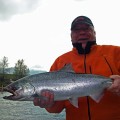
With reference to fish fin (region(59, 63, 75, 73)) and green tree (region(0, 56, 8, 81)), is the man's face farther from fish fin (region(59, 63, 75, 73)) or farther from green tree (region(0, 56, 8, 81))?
green tree (region(0, 56, 8, 81))

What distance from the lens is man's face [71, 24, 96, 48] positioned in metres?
6.61

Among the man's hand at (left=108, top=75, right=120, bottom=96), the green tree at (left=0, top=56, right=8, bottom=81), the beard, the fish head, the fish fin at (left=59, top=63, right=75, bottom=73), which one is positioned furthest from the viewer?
the green tree at (left=0, top=56, right=8, bottom=81)

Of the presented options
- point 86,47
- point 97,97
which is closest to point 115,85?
point 97,97

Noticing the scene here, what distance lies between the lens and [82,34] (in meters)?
6.61

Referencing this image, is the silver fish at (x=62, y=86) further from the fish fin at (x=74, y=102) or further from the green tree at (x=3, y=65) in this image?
the green tree at (x=3, y=65)

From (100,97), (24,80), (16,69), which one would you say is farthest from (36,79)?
(16,69)

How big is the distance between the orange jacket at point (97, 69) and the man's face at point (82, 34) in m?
0.25

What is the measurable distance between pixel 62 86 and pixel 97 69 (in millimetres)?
813

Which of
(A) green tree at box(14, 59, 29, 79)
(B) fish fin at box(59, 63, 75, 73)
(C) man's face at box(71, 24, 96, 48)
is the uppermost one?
(A) green tree at box(14, 59, 29, 79)

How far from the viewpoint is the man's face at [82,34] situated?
6.61 m

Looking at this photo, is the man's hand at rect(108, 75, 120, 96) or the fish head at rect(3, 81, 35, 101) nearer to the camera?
the fish head at rect(3, 81, 35, 101)

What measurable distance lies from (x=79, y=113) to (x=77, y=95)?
38 cm

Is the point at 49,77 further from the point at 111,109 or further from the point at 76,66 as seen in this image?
the point at 111,109

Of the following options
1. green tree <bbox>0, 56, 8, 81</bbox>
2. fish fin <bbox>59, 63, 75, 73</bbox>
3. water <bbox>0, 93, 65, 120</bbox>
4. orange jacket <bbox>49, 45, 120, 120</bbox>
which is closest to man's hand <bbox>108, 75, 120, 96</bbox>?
orange jacket <bbox>49, 45, 120, 120</bbox>
